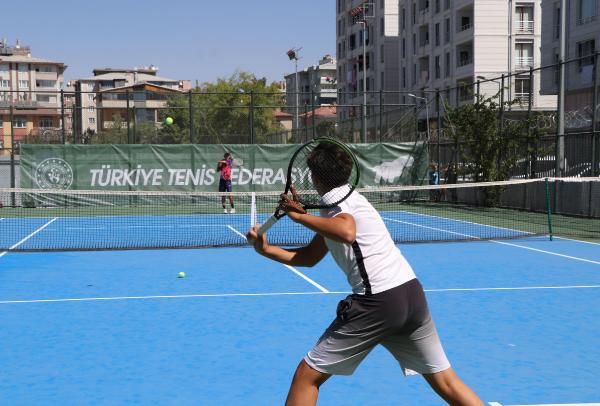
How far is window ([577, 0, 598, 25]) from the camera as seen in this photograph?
37031mm

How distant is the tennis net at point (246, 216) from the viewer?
14.9m

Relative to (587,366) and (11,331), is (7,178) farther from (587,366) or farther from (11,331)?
(587,366)

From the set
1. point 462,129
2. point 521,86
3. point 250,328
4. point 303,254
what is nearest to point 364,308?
point 303,254

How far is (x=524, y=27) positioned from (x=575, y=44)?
13535 millimetres

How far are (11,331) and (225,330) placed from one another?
203cm

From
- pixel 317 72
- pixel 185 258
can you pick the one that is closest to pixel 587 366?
pixel 185 258

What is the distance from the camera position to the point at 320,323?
717 centimetres

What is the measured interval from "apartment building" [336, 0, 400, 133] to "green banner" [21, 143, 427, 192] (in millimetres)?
35963

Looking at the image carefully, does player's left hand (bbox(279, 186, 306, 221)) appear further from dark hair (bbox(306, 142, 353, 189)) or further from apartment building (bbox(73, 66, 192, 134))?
apartment building (bbox(73, 66, 192, 134))

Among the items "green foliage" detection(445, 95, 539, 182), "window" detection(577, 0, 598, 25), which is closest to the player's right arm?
"green foliage" detection(445, 95, 539, 182)

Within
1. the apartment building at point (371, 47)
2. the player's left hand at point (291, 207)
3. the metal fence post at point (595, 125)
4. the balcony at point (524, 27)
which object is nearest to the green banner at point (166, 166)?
the metal fence post at point (595, 125)

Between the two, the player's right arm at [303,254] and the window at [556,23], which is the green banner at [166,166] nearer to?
the window at [556,23]

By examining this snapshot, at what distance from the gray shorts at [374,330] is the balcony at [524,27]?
52.1 metres

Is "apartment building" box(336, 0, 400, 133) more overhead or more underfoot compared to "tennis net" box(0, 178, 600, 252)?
more overhead
